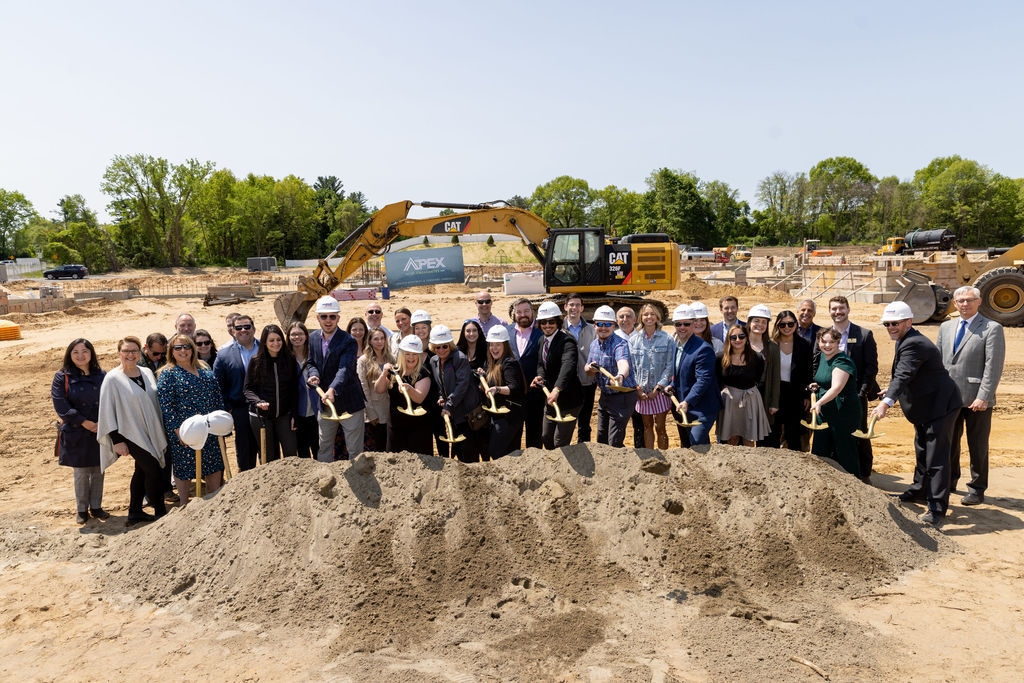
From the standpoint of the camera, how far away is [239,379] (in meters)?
6.03

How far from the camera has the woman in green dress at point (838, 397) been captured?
5.73 m

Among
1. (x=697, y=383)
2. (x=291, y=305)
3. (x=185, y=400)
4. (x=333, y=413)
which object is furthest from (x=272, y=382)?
(x=291, y=305)

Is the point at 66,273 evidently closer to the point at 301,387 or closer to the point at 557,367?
the point at 301,387

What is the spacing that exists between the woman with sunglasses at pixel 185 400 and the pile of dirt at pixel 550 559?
24.1 inches

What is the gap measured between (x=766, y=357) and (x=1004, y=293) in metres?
14.0

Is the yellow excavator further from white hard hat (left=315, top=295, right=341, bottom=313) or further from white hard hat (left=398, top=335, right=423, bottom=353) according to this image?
white hard hat (left=398, top=335, right=423, bottom=353)

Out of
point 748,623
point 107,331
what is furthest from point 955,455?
point 107,331

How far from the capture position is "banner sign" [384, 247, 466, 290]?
95.3 feet

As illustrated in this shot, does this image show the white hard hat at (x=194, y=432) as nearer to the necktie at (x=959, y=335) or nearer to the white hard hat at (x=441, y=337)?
the white hard hat at (x=441, y=337)

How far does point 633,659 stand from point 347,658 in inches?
65.2

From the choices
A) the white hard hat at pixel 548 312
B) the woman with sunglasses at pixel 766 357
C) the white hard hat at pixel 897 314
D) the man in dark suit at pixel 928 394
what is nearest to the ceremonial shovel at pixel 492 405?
the white hard hat at pixel 548 312

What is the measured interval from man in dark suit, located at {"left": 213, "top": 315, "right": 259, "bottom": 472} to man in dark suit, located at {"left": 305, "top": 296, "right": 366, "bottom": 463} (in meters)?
0.61

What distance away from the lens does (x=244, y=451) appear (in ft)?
20.3

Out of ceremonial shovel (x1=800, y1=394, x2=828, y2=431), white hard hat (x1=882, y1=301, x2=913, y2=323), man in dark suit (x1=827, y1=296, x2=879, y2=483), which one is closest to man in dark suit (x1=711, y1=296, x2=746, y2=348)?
man in dark suit (x1=827, y1=296, x2=879, y2=483)
